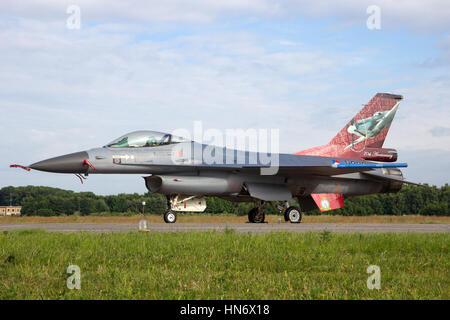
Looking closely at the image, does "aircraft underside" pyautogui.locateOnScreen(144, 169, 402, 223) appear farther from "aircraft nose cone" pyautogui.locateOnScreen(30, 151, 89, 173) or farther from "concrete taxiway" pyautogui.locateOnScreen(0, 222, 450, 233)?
"aircraft nose cone" pyautogui.locateOnScreen(30, 151, 89, 173)

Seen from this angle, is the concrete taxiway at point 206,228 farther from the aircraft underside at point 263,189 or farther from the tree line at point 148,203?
the tree line at point 148,203

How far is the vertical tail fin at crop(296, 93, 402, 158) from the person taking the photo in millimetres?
24312

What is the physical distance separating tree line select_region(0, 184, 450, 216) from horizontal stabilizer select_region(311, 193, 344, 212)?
17.6 meters

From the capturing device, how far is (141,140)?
19297mm

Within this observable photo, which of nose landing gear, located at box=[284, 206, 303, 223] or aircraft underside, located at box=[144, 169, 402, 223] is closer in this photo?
aircraft underside, located at box=[144, 169, 402, 223]

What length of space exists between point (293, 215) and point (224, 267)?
586 inches

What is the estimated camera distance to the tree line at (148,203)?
136 ft

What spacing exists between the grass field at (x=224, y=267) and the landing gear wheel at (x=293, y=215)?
10847 millimetres

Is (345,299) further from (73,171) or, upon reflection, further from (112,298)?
(73,171)

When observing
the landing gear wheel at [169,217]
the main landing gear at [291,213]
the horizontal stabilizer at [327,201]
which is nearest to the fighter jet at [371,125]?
the horizontal stabilizer at [327,201]

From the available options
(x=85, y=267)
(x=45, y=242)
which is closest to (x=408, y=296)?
(x=85, y=267)

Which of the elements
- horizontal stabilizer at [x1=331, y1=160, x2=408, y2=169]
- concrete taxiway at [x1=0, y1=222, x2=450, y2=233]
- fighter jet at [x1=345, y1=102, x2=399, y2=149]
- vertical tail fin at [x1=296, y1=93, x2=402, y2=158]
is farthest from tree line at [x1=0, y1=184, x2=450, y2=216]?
concrete taxiway at [x1=0, y1=222, x2=450, y2=233]

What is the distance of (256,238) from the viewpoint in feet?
33.9
